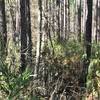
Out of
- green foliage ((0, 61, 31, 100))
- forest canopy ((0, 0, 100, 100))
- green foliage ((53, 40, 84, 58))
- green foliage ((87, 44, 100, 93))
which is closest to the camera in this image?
green foliage ((0, 61, 31, 100))

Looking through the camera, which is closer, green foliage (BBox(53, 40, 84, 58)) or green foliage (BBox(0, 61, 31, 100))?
green foliage (BBox(0, 61, 31, 100))

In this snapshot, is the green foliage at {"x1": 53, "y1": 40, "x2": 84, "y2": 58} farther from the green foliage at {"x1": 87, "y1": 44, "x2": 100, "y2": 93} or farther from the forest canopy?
the green foliage at {"x1": 87, "y1": 44, "x2": 100, "y2": 93}

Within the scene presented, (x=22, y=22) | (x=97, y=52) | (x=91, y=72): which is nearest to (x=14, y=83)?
(x=91, y=72)

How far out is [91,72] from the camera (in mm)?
7453

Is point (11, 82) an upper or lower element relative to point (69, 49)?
upper

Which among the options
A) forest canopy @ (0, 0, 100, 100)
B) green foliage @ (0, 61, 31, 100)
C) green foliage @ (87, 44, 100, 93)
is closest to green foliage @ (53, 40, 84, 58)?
forest canopy @ (0, 0, 100, 100)

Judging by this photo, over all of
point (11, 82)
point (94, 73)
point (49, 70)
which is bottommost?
point (94, 73)

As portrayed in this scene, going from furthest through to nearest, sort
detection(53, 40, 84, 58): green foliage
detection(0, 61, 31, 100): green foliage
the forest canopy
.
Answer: detection(53, 40, 84, 58): green foliage
the forest canopy
detection(0, 61, 31, 100): green foliage

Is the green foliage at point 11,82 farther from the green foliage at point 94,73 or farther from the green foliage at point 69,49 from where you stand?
the green foliage at point 69,49

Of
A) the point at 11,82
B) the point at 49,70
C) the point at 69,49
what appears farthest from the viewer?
the point at 69,49

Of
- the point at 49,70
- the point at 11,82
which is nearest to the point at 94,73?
the point at 49,70

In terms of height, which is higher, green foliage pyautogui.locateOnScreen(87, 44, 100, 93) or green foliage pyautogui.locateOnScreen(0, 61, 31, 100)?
green foliage pyautogui.locateOnScreen(0, 61, 31, 100)

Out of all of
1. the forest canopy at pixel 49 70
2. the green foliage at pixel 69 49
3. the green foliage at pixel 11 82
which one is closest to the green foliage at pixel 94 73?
the forest canopy at pixel 49 70

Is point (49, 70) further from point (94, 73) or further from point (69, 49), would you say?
point (69, 49)
